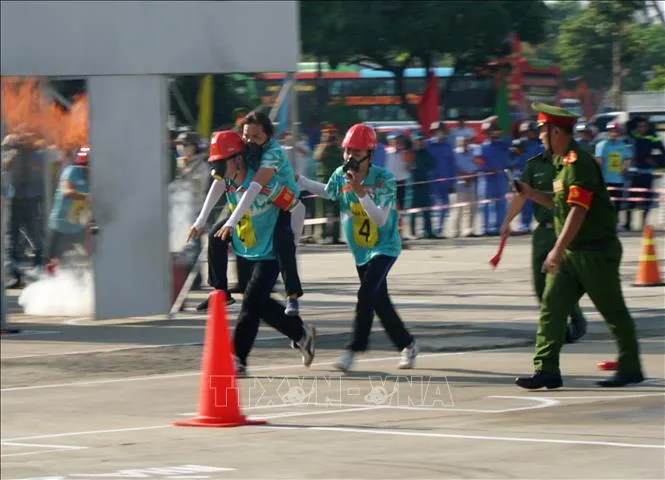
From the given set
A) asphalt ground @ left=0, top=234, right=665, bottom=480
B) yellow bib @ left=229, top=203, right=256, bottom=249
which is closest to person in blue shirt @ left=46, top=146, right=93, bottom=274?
asphalt ground @ left=0, top=234, right=665, bottom=480

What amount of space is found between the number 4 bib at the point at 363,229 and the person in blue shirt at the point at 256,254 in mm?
608

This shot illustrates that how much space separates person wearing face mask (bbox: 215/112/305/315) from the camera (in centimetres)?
1130

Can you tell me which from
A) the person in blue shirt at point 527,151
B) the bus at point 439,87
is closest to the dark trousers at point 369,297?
the person in blue shirt at point 527,151

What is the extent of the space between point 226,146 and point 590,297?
2907 millimetres

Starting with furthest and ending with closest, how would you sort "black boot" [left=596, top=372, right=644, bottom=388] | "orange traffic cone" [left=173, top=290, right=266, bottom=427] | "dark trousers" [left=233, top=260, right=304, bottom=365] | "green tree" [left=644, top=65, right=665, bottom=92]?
1. "green tree" [left=644, top=65, right=665, bottom=92]
2. "dark trousers" [left=233, top=260, right=304, bottom=365]
3. "black boot" [left=596, top=372, right=644, bottom=388]
4. "orange traffic cone" [left=173, top=290, right=266, bottom=427]

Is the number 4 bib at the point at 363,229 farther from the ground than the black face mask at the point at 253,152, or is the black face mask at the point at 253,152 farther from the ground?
the black face mask at the point at 253,152

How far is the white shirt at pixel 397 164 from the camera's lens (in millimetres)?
25578

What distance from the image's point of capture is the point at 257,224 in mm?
11320

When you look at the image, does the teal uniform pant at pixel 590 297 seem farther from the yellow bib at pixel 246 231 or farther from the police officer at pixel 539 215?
the yellow bib at pixel 246 231

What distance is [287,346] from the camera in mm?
13164

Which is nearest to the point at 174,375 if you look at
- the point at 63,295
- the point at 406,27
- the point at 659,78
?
the point at 63,295

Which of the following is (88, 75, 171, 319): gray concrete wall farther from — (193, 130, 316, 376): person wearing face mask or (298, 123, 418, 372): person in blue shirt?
(298, 123, 418, 372): person in blue shirt

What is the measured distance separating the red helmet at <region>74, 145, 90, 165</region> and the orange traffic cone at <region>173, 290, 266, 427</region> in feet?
18.7

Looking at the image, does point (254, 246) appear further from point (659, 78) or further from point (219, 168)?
point (659, 78)
